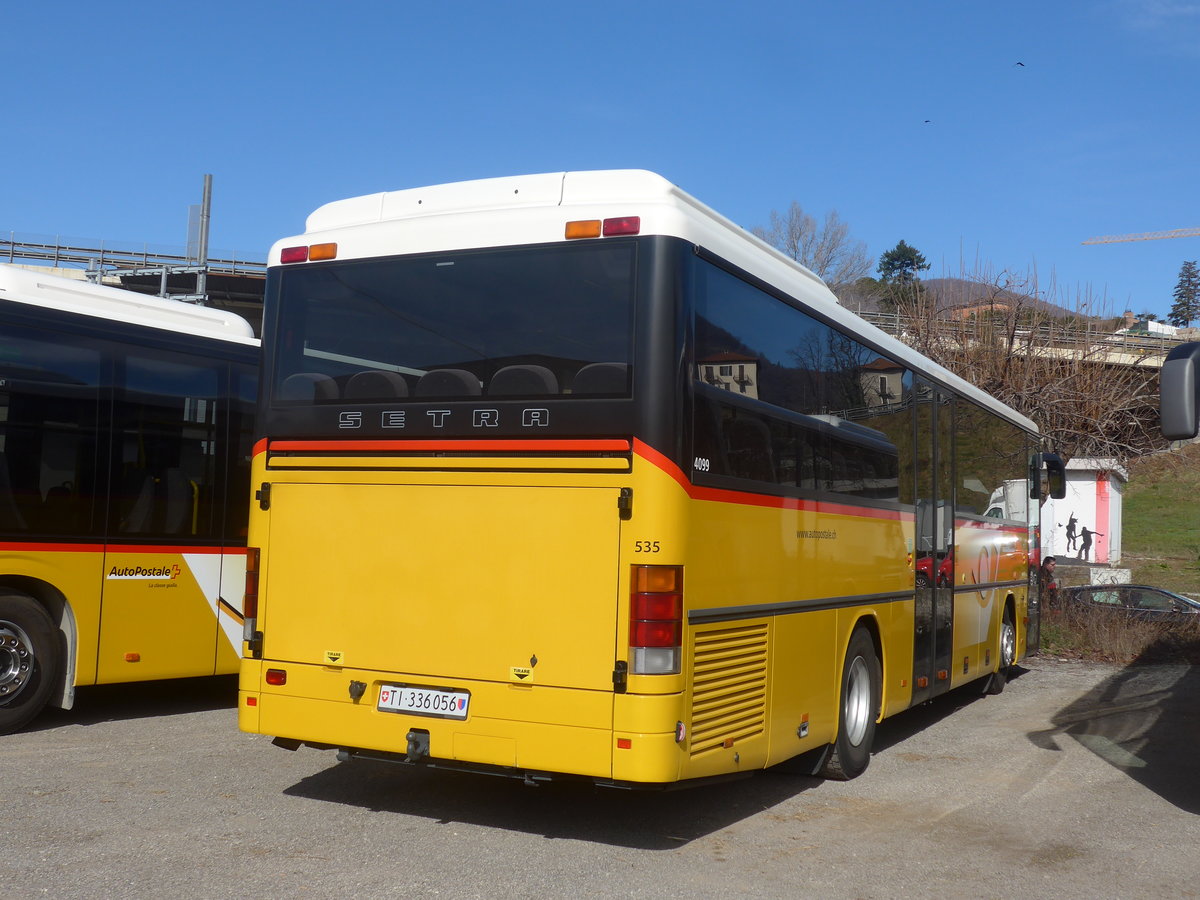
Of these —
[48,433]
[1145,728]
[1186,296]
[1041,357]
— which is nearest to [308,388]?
[48,433]

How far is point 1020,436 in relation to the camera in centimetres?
1473

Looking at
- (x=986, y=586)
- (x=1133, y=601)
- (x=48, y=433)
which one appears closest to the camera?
(x=48, y=433)

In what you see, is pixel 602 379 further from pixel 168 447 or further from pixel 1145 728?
pixel 1145 728

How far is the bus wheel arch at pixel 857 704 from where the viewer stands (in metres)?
8.26

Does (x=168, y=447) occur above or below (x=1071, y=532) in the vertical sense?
above

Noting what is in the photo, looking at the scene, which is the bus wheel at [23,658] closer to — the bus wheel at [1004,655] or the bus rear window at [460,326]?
the bus rear window at [460,326]

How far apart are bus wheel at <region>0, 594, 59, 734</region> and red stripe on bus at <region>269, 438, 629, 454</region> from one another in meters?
3.23

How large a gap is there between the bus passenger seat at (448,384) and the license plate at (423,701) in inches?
62.6

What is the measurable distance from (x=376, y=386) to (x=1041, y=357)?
21.3 meters

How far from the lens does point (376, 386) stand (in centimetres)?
680

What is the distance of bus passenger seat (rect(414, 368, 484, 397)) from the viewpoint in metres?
6.51

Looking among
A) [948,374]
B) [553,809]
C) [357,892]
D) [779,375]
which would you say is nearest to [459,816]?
[553,809]

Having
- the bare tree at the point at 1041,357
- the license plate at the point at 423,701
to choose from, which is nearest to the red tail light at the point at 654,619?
the license plate at the point at 423,701

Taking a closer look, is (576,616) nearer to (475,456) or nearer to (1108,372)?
(475,456)
